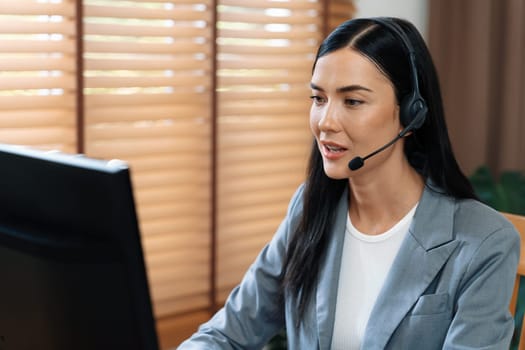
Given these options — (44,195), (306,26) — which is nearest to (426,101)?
(44,195)

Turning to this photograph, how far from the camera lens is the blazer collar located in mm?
1523

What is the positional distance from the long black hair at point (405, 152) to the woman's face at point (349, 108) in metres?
0.02

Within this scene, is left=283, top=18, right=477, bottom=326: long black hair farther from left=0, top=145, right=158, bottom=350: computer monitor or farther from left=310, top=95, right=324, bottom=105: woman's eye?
left=0, top=145, right=158, bottom=350: computer monitor

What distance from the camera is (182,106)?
2725mm

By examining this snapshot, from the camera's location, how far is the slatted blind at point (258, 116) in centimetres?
285

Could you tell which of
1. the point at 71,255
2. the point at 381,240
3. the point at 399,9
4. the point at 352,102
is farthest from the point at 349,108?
the point at 399,9

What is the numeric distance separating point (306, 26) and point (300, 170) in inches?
21.5

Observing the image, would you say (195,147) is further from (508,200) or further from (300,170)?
(508,200)

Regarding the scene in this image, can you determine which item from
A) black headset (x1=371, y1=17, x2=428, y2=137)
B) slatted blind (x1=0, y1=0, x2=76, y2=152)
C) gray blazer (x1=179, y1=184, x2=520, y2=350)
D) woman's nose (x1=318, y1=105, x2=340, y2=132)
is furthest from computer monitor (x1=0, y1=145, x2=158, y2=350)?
slatted blind (x1=0, y1=0, x2=76, y2=152)

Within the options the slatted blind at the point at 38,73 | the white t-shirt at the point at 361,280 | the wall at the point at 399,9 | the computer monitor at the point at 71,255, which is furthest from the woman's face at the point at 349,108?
the wall at the point at 399,9

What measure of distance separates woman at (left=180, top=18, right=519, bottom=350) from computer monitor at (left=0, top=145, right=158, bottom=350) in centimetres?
64

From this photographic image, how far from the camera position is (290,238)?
172 centimetres

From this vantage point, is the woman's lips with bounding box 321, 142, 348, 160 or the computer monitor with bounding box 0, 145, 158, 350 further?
the woman's lips with bounding box 321, 142, 348, 160

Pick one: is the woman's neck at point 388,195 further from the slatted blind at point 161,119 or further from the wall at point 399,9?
the wall at point 399,9
